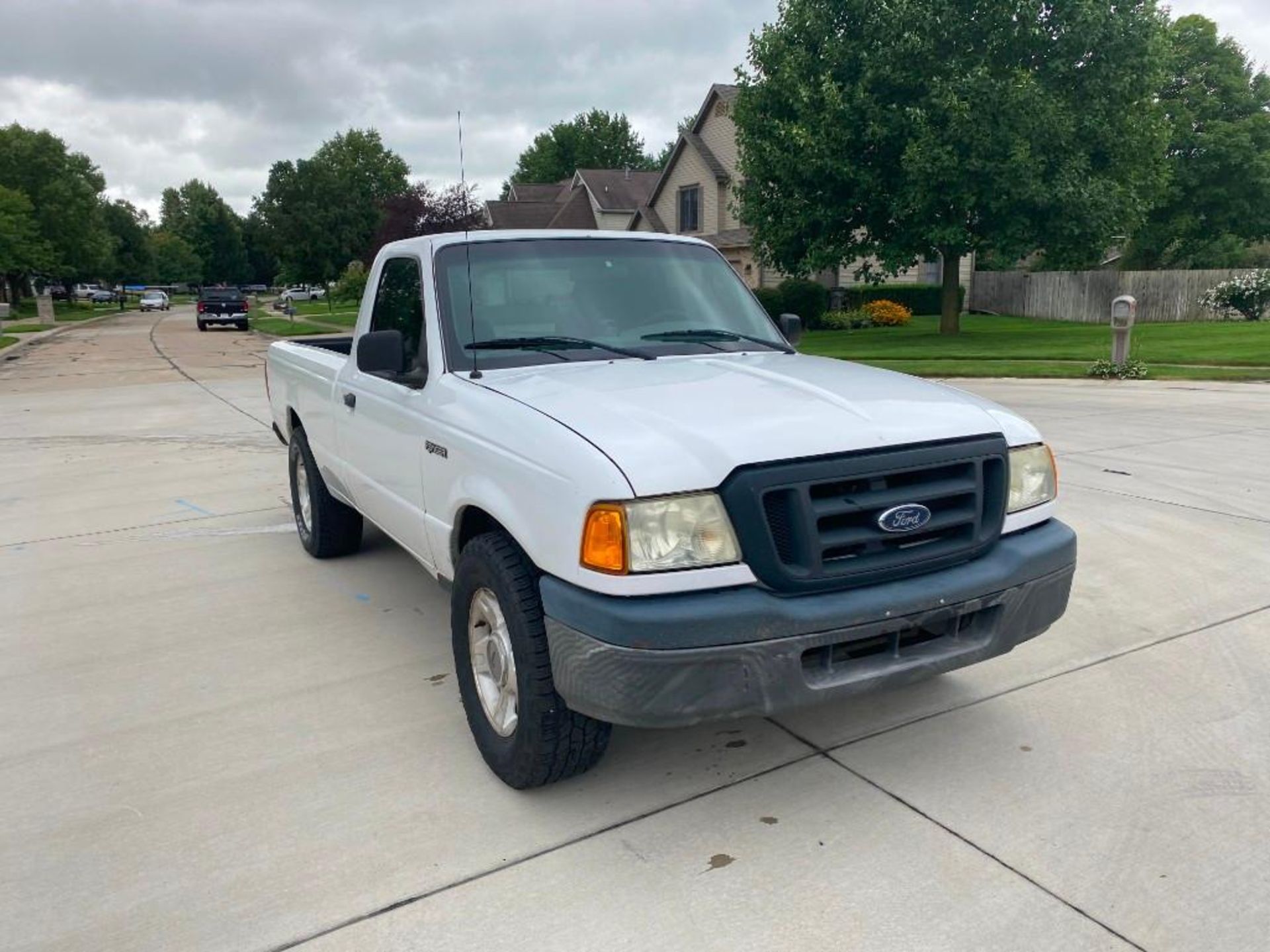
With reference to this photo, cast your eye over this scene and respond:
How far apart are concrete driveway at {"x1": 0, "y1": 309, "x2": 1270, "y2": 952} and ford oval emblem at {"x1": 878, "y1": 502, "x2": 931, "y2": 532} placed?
0.93 m

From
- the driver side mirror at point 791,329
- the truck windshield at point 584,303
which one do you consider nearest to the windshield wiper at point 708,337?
the truck windshield at point 584,303

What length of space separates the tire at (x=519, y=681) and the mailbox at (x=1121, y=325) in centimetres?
1437

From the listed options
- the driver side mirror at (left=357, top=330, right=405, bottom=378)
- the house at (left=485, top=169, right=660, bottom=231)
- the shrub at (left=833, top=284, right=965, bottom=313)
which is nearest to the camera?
the driver side mirror at (left=357, top=330, right=405, bottom=378)

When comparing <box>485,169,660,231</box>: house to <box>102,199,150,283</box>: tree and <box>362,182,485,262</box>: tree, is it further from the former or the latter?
<box>102,199,150,283</box>: tree

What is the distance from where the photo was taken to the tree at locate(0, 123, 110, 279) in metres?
57.0

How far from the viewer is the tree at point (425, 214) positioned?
4209 centimetres

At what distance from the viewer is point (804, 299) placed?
1267 inches

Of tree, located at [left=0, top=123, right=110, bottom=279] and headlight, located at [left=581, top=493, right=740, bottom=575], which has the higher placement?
tree, located at [left=0, top=123, right=110, bottom=279]

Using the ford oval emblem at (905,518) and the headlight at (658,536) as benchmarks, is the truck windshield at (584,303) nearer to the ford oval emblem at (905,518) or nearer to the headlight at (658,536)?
the headlight at (658,536)

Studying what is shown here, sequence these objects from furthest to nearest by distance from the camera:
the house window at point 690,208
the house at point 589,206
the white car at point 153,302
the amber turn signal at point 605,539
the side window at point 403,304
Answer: the white car at point 153,302 → the house at point 589,206 → the house window at point 690,208 → the side window at point 403,304 → the amber turn signal at point 605,539

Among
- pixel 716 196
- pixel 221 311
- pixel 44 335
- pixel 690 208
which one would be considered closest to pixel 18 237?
pixel 44 335

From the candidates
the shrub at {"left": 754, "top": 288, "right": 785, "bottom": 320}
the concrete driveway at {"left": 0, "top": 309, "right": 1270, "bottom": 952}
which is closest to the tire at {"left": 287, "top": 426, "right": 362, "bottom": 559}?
the concrete driveway at {"left": 0, "top": 309, "right": 1270, "bottom": 952}

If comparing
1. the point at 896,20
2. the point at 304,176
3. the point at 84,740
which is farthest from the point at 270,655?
the point at 304,176

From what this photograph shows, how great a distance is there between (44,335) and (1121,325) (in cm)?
3640
